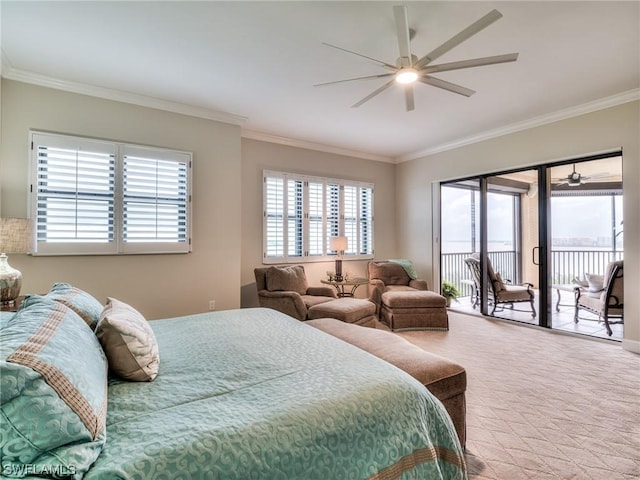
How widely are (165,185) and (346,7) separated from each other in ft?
8.92

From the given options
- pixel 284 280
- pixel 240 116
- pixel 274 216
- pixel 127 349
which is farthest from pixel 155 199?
pixel 127 349

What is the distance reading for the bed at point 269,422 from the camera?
86 centimetres

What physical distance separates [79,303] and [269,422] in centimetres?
123

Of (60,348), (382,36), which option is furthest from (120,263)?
(382,36)

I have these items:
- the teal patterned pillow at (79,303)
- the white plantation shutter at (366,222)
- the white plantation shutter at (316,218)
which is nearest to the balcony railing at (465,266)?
the white plantation shutter at (366,222)

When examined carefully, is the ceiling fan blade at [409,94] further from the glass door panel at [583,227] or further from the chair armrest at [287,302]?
the glass door panel at [583,227]

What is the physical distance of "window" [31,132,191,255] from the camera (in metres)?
3.13

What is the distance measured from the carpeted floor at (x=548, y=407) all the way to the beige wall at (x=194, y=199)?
8.88ft

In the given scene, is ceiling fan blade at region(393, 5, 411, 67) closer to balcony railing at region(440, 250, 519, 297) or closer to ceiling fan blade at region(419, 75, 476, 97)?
ceiling fan blade at region(419, 75, 476, 97)

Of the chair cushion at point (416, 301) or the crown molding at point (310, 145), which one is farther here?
the crown molding at point (310, 145)

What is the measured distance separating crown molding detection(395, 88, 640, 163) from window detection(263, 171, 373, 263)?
1533mm

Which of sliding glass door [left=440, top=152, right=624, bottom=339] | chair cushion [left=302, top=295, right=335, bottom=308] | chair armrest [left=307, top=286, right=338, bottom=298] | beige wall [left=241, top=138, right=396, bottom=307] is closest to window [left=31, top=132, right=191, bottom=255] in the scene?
beige wall [left=241, top=138, right=396, bottom=307]

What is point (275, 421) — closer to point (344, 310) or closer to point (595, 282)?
point (344, 310)

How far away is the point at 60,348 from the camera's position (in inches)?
38.8
